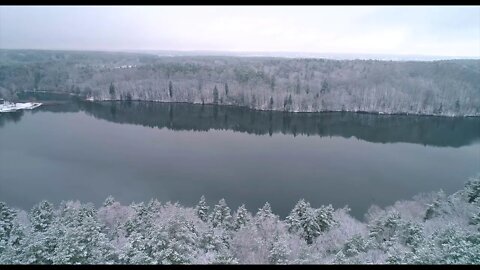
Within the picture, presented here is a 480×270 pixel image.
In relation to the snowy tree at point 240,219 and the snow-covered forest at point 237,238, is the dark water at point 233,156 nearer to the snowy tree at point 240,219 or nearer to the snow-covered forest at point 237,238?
the snowy tree at point 240,219

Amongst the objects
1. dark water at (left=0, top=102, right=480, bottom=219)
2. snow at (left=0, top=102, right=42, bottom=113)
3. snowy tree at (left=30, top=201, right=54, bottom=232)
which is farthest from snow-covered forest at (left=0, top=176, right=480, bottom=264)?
snow at (left=0, top=102, right=42, bottom=113)

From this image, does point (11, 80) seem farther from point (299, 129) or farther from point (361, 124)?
point (361, 124)

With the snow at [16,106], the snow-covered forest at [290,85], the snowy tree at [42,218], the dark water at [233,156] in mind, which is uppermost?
the snow-covered forest at [290,85]

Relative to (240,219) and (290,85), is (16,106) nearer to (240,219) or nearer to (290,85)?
(290,85)

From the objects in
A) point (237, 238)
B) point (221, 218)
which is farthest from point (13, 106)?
point (237, 238)

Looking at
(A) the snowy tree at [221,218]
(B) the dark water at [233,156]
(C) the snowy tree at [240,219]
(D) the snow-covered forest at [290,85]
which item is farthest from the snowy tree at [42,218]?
(D) the snow-covered forest at [290,85]
